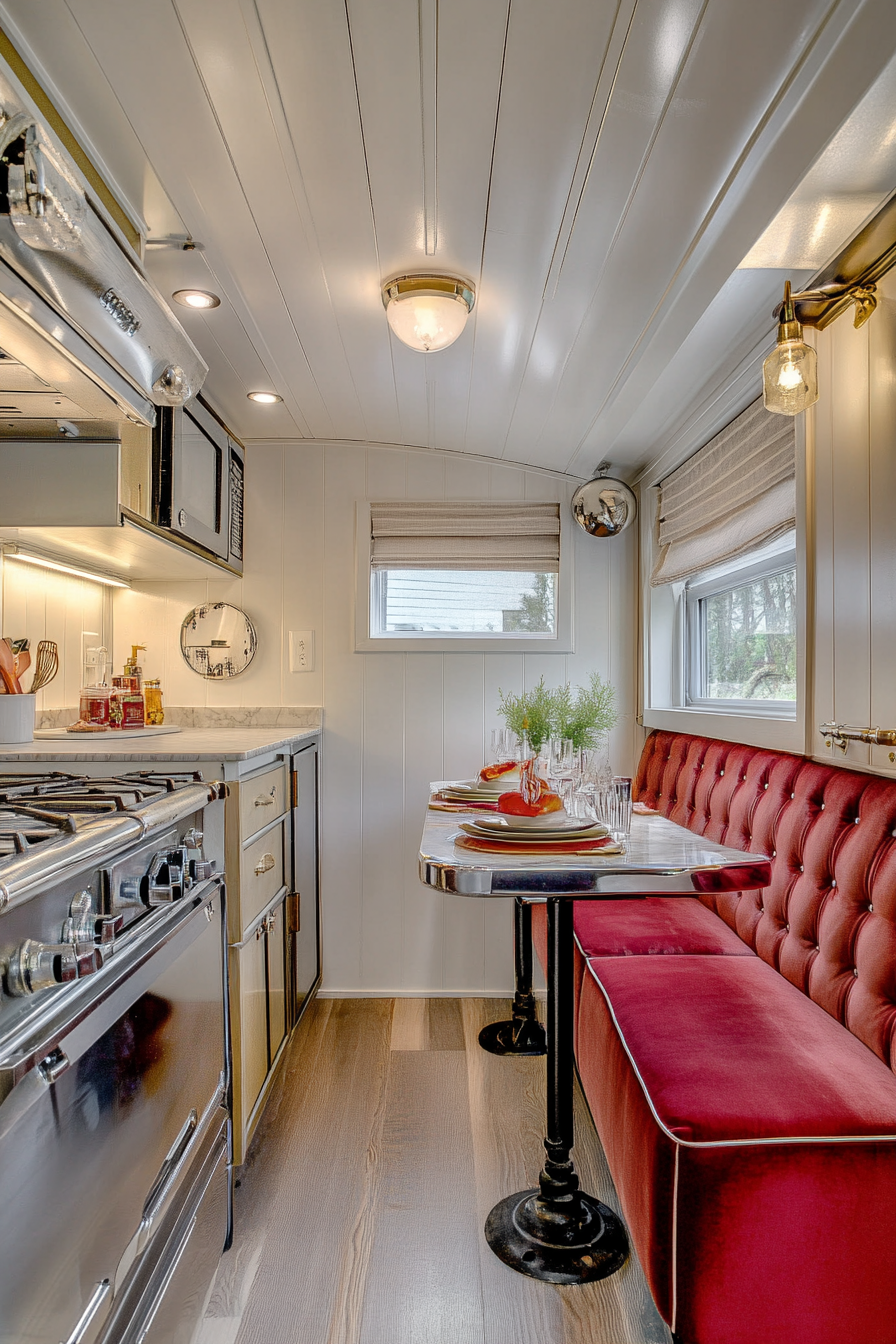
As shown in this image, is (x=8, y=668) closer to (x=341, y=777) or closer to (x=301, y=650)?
(x=301, y=650)

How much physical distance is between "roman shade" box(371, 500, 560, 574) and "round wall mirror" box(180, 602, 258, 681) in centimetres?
61

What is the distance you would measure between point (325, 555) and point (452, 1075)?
1890 millimetres

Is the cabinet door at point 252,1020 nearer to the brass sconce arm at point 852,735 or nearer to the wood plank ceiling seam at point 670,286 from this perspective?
the brass sconce arm at point 852,735

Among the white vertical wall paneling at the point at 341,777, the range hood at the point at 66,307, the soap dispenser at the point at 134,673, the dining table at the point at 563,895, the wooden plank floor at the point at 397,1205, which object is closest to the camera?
the range hood at the point at 66,307

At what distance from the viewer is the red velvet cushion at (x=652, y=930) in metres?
2.00

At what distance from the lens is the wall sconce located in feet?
5.00

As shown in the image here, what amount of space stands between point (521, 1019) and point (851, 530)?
200cm

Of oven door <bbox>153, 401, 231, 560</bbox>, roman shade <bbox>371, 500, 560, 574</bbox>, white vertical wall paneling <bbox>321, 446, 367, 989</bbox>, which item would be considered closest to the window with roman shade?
roman shade <bbox>371, 500, 560, 574</bbox>

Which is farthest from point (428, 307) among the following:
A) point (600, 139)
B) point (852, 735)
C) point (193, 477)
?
point (852, 735)

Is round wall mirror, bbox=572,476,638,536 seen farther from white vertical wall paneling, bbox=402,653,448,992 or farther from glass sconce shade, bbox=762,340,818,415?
glass sconce shade, bbox=762,340,818,415

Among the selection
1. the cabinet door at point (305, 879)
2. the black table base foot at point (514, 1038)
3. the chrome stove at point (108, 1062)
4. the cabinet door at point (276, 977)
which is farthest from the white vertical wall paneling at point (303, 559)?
the chrome stove at point (108, 1062)

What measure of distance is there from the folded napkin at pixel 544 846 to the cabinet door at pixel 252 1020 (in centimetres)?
73

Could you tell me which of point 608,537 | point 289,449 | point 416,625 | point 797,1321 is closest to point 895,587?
point 797,1321

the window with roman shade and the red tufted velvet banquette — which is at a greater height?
the window with roman shade
